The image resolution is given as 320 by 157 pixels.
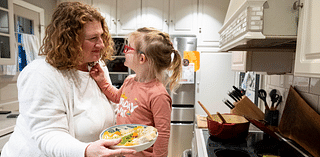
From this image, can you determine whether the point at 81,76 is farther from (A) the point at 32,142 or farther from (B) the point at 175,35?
(B) the point at 175,35

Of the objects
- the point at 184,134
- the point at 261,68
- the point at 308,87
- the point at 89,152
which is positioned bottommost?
the point at 184,134

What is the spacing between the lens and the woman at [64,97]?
0.64 metres

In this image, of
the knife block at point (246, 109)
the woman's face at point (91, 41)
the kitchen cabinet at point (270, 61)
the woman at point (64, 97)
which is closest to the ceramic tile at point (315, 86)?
the kitchen cabinet at point (270, 61)

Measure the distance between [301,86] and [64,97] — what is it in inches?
55.0

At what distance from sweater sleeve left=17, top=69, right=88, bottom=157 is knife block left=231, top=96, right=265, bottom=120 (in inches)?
49.8

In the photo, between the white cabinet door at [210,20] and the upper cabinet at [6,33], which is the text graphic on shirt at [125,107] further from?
the white cabinet door at [210,20]

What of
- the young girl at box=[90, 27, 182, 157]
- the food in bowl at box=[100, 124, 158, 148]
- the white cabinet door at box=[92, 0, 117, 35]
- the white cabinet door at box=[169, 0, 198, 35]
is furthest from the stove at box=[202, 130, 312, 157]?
the white cabinet door at box=[92, 0, 117, 35]

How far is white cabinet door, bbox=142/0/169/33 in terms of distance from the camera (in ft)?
9.27

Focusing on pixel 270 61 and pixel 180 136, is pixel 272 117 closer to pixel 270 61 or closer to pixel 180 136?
pixel 270 61

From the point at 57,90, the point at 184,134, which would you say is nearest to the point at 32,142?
the point at 57,90

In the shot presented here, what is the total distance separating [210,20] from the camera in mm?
2789

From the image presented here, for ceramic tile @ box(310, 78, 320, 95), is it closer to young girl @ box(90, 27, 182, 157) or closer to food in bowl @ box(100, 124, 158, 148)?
young girl @ box(90, 27, 182, 157)

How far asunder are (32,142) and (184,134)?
2.25 m

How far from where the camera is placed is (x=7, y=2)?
188cm
